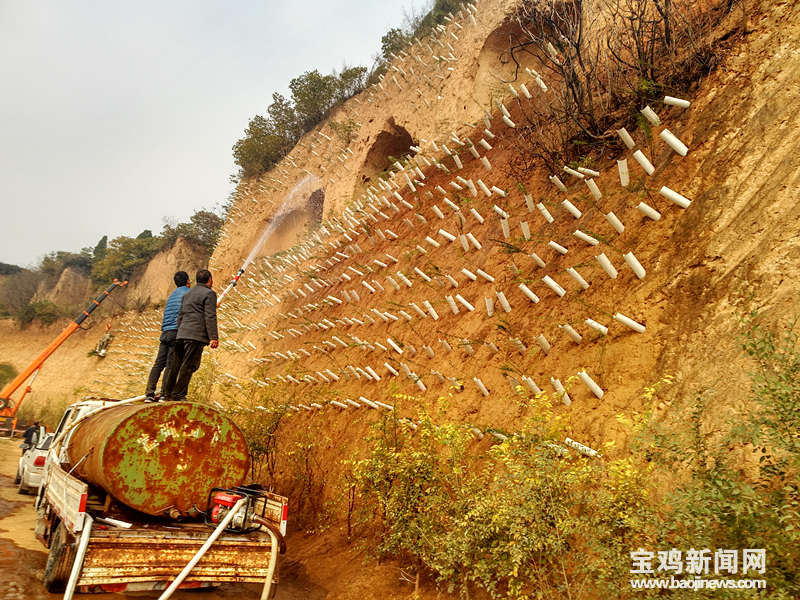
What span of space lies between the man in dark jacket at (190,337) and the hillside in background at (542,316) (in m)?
1.91

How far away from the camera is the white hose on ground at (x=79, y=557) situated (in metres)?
2.87

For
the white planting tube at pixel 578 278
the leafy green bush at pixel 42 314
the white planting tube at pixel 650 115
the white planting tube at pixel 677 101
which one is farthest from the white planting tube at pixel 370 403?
the leafy green bush at pixel 42 314

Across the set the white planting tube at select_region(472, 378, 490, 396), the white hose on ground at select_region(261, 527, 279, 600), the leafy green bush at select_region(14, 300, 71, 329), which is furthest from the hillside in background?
the leafy green bush at select_region(14, 300, 71, 329)

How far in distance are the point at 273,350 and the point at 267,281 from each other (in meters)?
5.09

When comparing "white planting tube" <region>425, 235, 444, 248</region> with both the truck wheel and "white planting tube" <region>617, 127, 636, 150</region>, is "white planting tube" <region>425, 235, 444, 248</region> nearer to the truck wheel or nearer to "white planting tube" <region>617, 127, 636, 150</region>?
"white planting tube" <region>617, 127, 636, 150</region>

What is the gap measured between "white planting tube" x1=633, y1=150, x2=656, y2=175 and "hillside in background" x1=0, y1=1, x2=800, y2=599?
7 centimetres

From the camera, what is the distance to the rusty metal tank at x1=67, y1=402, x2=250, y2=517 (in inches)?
142

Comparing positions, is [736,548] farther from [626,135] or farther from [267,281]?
[267,281]

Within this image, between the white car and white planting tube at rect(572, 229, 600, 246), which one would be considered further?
the white car

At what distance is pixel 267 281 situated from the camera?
1611cm

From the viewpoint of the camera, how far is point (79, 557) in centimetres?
297

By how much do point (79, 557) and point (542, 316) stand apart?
4.14 m

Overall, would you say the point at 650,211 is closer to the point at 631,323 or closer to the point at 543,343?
the point at 631,323

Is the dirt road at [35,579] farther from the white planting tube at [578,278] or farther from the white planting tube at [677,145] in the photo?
the white planting tube at [677,145]
